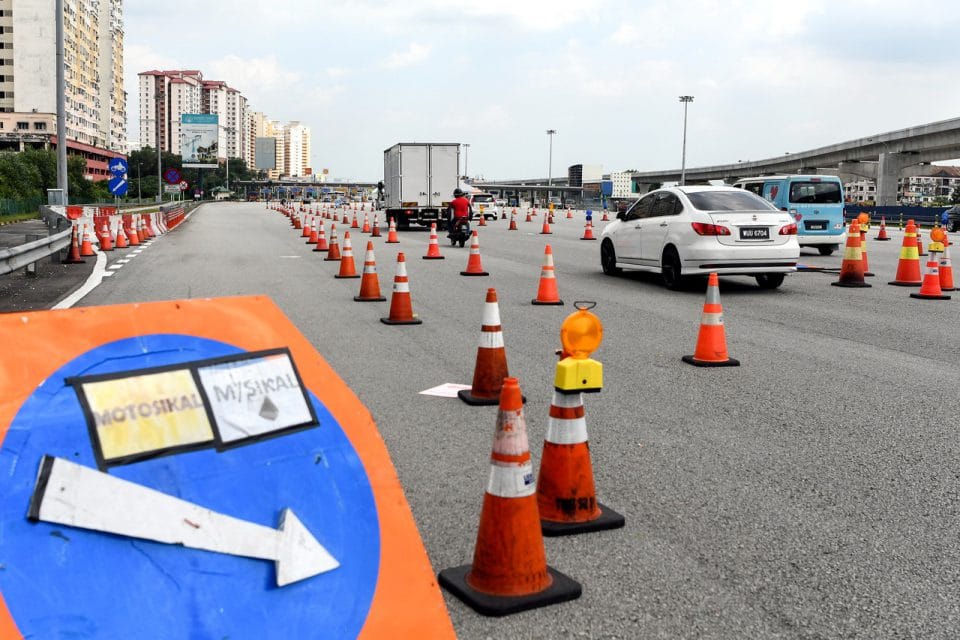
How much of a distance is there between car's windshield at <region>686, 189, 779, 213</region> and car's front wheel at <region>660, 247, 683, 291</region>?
0.84 meters

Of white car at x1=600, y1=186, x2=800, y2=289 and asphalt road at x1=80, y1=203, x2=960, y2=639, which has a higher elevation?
white car at x1=600, y1=186, x2=800, y2=289

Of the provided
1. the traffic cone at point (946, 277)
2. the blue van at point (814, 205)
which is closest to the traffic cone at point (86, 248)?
the blue van at point (814, 205)

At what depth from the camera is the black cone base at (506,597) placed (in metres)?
3.60

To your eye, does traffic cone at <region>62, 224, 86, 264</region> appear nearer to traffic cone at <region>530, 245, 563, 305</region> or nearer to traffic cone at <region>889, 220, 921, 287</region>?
traffic cone at <region>530, 245, 563, 305</region>

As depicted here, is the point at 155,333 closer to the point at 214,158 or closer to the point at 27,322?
the point at 27,322

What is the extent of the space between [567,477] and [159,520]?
7.24 ft

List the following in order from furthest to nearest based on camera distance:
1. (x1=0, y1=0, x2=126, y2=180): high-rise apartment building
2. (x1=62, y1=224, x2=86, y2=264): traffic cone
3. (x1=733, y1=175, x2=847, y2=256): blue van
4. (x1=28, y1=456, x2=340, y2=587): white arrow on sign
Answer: (x1=0, y1=0, x2=126, y2=180): high-rise apartment building → (x1=733, y1=175, x2=847, y2=256): blue van → (x1=62, y1=224, x2=86, y2=264): traffic cone → (x1=28, y1=456, x2=340, y2=587): white arrow on sign

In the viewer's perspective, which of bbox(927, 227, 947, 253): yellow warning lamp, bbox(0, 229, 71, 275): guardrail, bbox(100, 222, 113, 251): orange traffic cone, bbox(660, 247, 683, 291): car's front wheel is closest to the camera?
bbox(0, 229, 71, 275): guardrail

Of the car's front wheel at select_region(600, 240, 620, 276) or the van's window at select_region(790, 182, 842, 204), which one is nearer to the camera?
the car's front wheel at select_region(600, 240, 620, 276)

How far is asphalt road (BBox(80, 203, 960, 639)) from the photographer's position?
3725 millimetres

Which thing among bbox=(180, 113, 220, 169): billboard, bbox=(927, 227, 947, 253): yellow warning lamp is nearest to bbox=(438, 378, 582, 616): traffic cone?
bbox=(927, 227, 947, 253): yellow warning lamp

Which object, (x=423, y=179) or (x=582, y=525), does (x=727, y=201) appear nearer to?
(x=582, y=525)

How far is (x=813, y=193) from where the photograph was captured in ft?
77.8

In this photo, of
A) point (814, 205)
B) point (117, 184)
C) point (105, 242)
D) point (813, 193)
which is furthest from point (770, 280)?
point (117, 184)
